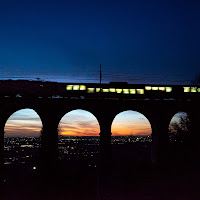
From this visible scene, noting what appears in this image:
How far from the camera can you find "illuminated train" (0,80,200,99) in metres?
18.4

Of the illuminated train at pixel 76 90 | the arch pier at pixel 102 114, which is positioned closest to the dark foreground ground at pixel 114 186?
the arch pier at pixel 102 114

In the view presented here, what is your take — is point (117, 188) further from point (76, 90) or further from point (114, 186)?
point (76, 90)

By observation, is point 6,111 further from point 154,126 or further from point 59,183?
point 154,126

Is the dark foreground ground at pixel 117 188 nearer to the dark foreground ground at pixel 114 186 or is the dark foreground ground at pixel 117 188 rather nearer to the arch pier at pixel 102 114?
the dark foreground ground at pixel 114 186

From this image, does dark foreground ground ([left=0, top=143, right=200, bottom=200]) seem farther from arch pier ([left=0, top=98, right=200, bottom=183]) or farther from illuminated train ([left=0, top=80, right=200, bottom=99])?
illuminated train ([left=0, top=80, right=200, bottom=99])

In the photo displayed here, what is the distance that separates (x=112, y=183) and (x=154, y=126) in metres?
7.23

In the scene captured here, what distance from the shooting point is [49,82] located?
18.7 metres

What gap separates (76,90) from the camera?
60.7 ft

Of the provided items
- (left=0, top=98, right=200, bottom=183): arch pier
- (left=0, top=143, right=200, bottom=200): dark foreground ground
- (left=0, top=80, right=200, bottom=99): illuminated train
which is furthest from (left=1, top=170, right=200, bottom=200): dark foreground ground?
(left=0, top=80, right=200, bottom=99): illuminated train

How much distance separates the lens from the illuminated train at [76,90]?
18.4m

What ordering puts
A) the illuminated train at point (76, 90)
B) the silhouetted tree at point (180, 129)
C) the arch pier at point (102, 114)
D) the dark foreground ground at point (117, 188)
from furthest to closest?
1. the silhouetted tree at point (180, 129)
2. the illuminated train at point (76, 90)
3. the arch pier at point (102, 114)
4. the dark foreground ground at point (117, 188)

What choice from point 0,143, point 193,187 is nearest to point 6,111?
point 0,143

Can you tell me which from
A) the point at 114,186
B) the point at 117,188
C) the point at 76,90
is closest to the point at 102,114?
the point at 76,90

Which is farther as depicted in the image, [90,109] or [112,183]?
[90,109]
